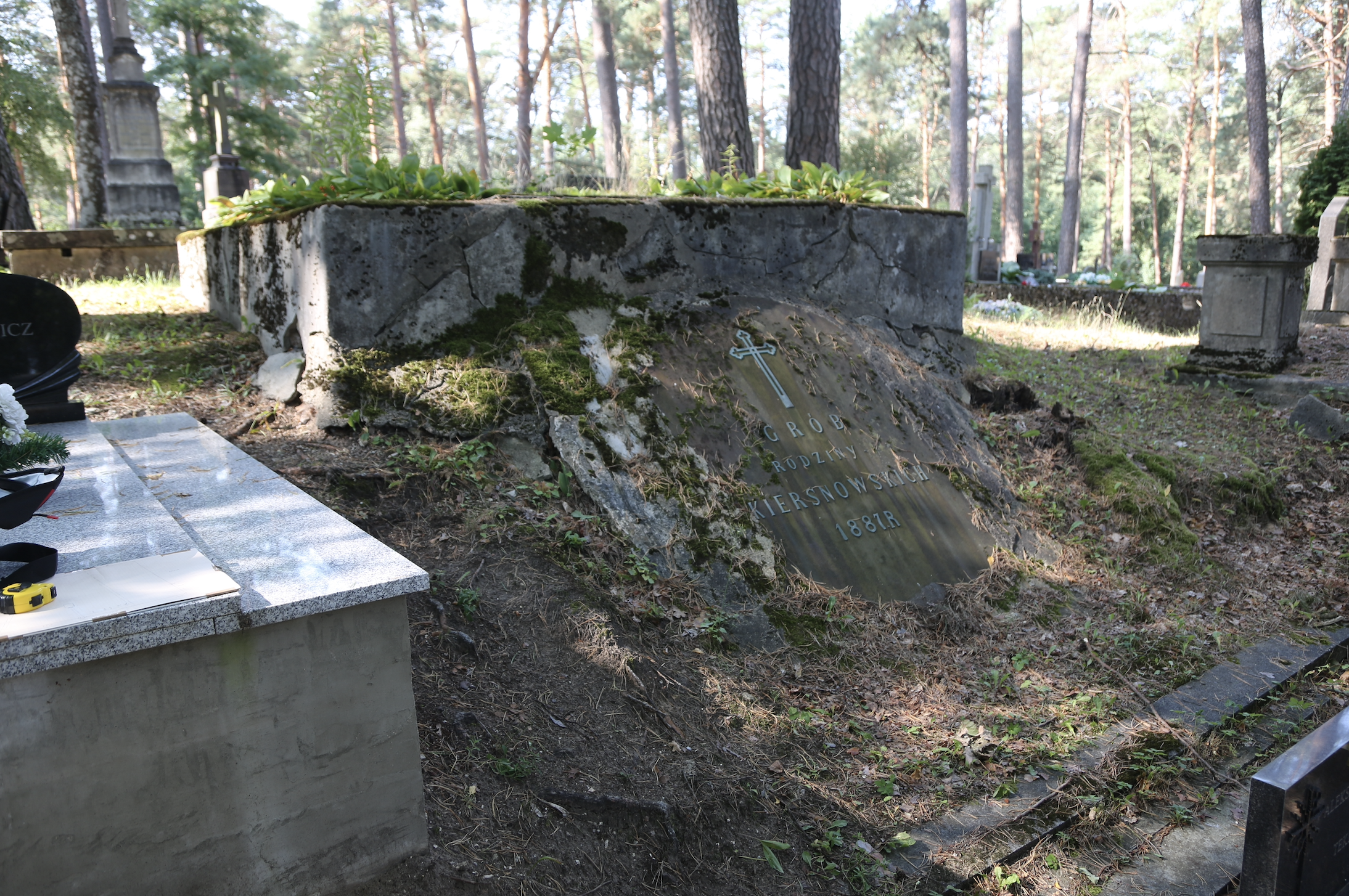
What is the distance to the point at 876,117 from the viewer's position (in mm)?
38031

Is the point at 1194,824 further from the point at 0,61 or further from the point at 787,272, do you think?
the point at 0,61

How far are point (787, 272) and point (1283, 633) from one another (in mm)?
3122

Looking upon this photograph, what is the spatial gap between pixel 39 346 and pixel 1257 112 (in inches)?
809

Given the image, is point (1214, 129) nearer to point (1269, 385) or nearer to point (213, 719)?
point (1269, 385)

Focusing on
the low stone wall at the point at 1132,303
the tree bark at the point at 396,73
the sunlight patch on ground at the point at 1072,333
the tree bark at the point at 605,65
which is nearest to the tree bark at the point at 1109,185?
the tree bark at the point at 605,65

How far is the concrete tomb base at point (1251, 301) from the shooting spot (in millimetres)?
7281

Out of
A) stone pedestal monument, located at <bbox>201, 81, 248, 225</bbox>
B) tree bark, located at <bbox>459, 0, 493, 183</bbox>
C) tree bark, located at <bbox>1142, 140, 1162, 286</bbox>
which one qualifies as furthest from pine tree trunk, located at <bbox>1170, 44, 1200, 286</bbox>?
stone pedestal monument, located at <bbox>201, 81, 248, 225</bbox>

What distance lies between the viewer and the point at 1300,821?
2031 mm

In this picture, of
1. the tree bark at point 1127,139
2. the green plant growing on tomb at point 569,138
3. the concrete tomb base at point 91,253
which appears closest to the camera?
the green plant growing on tomb at point 569,138

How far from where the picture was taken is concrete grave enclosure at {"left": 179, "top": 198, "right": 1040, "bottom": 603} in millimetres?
3904

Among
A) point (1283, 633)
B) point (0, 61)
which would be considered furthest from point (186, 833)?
point (0, 61)

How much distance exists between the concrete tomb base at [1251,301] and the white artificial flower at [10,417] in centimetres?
822

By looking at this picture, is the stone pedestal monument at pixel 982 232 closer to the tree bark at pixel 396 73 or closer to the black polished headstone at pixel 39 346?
the black polished headstone at pixel 39 346

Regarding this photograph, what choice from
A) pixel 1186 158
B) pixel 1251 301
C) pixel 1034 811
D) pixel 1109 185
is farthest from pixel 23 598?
pixel 1109 185
